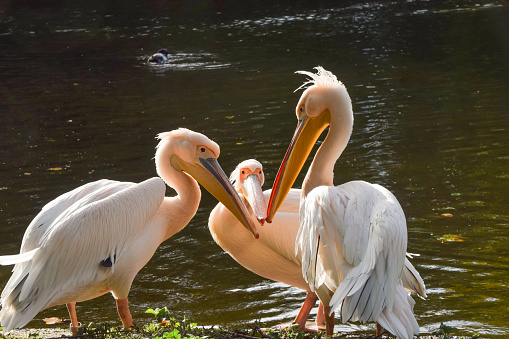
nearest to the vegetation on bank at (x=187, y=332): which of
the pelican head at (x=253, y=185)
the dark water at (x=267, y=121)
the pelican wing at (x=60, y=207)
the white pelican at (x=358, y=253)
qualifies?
the white pelican at (x=358, y=253)

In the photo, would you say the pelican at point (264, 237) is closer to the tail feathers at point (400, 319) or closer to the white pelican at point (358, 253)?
the white pelican at point (358, 253)

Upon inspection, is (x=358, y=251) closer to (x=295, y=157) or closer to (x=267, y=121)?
(x=295, y=157)

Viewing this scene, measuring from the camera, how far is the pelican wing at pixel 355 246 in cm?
321

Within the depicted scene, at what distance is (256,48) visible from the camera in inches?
642

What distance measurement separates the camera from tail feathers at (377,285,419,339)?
3237mm

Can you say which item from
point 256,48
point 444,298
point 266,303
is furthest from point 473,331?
point 256,48

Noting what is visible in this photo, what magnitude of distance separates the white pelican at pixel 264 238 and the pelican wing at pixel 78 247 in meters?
0.53

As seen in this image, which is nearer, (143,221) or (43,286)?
(43,286)

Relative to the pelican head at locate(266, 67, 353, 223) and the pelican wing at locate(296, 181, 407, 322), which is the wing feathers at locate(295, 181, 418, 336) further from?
the pelican head at locate(266, 67, 353, 223)

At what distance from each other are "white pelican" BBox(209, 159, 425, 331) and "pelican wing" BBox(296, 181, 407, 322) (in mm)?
666

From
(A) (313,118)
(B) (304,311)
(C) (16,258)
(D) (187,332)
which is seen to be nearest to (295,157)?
(A) (313,118)

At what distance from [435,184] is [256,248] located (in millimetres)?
2999

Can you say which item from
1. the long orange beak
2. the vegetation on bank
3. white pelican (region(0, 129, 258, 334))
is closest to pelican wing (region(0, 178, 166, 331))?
white pelican (region(0, 129, 258, 334))

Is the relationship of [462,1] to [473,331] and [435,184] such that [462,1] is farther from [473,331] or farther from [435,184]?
[473,331]
